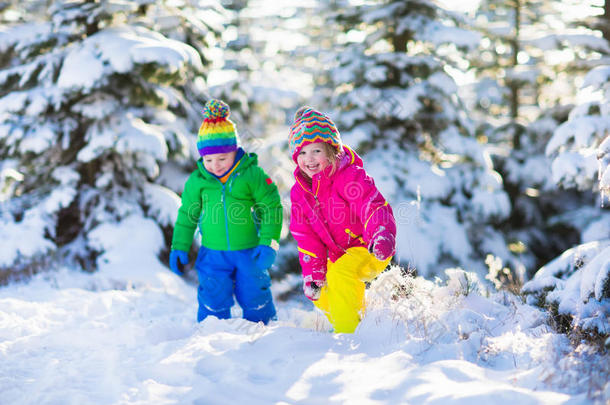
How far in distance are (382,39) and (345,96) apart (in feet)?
5.82

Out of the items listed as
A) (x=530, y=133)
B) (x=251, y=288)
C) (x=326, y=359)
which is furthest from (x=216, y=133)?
(x=530, y=133)

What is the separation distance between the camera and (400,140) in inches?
344

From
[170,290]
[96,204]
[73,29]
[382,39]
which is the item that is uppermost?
[73,29]

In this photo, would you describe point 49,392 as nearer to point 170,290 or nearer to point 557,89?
point 170,290

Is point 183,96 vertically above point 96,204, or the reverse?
point 183,96

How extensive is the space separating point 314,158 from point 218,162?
42.2 inches

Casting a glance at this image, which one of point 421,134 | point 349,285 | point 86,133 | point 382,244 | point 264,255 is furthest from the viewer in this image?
point 421,134

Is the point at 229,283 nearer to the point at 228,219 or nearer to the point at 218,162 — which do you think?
the point at 228,219

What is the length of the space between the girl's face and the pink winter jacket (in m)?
0.06

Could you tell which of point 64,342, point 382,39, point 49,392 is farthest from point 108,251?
point 382,39

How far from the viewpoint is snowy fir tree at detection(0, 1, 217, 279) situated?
6.62 meters

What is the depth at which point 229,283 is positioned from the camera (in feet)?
14.2

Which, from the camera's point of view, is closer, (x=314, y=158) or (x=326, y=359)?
(x=326, y=359)

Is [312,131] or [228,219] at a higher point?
[312,131]
